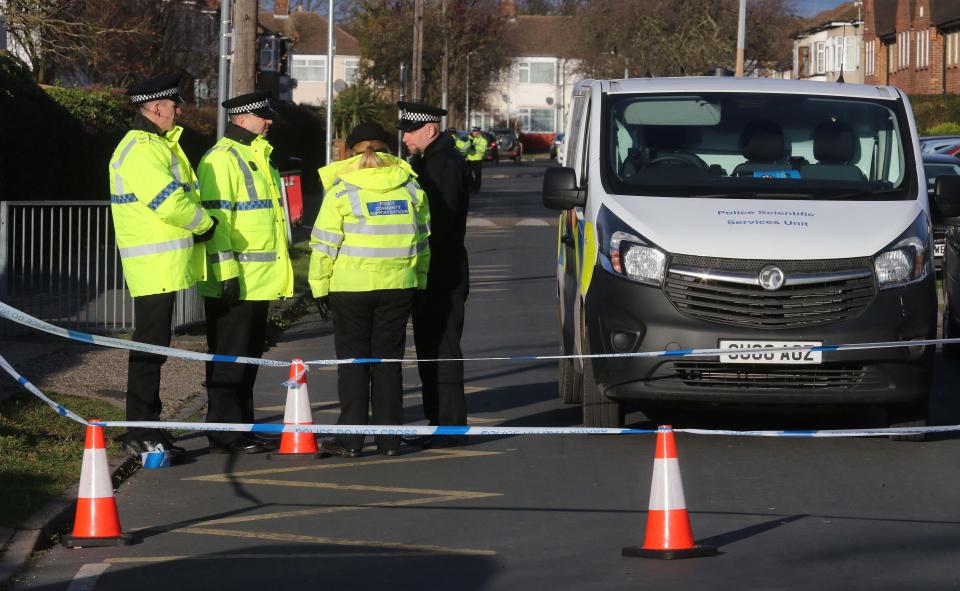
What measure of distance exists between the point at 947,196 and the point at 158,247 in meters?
4.65

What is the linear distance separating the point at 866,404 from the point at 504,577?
3.38 m

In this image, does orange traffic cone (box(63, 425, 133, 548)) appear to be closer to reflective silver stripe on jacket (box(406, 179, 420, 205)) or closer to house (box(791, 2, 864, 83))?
reflective silver stripe on jacket (box(406, 179, 420, 205))

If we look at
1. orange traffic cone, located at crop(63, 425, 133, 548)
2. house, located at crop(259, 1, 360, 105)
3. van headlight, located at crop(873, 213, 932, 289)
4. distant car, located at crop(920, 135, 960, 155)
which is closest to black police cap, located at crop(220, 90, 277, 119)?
orange traffic cone, located at crop(63, 425, 133, 548)

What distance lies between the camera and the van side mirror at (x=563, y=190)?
30.8ft

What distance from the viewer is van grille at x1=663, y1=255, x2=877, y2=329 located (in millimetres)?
8547

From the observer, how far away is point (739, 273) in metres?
8.54

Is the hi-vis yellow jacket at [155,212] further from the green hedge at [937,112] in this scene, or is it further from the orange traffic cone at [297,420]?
the green hedge at [937,112]

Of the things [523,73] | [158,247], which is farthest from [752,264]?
[523,73]

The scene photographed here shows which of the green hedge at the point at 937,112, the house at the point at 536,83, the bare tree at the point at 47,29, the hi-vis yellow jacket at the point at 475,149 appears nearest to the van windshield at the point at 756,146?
the bare tree at the point at 47,29

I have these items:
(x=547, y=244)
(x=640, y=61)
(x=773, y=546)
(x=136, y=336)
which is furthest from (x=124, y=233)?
(x=640, y=61)

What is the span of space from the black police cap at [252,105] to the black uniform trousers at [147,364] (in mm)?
1150

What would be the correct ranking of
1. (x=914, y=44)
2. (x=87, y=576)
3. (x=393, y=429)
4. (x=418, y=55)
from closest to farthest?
(x=87, y=576) → (x=393, y=429) → (x=418, y=55) → (x=914, y=44)

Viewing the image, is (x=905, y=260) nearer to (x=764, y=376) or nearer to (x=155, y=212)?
(x=764, y=376)

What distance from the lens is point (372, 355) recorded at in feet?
29.3
